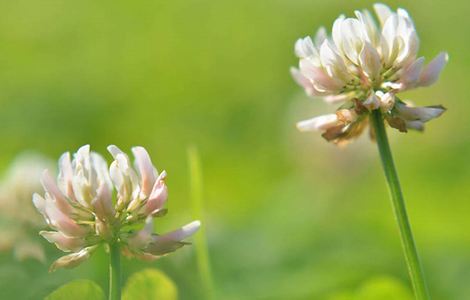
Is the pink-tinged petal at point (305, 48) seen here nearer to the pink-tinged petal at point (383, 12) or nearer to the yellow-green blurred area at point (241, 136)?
the pink-tinged petal at point (383, 12)

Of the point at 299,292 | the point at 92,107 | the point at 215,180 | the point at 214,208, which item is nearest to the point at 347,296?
the point at 299,292

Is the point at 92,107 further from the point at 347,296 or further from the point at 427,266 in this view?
the point at 347,296

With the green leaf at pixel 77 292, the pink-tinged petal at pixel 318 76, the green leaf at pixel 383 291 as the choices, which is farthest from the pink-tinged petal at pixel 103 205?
the green leaf at pixel 383 291

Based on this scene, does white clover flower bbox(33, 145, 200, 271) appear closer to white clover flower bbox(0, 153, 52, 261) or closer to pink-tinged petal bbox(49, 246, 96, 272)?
pink-tinged petal bbox(49, 246, 96, 272)

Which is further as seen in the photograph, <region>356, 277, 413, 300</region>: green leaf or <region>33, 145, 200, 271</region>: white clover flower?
<region>356, 277, 413, 300</region>: green leaf

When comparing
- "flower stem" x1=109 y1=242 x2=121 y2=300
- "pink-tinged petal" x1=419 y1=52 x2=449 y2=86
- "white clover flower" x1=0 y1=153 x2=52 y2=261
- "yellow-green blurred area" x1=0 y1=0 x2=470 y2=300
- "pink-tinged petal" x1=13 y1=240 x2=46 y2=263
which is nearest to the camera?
"flower stem" x1=109 y1=242 x2=121 y2=300

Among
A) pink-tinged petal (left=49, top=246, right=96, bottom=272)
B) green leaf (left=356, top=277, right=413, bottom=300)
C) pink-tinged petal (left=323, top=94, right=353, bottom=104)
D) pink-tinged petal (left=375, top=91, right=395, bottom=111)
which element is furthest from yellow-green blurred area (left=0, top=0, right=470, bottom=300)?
pink-tinged petal (left=375, top=91, right=395, bottom=111)

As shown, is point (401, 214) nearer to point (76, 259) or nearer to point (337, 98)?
point (337, 98)
